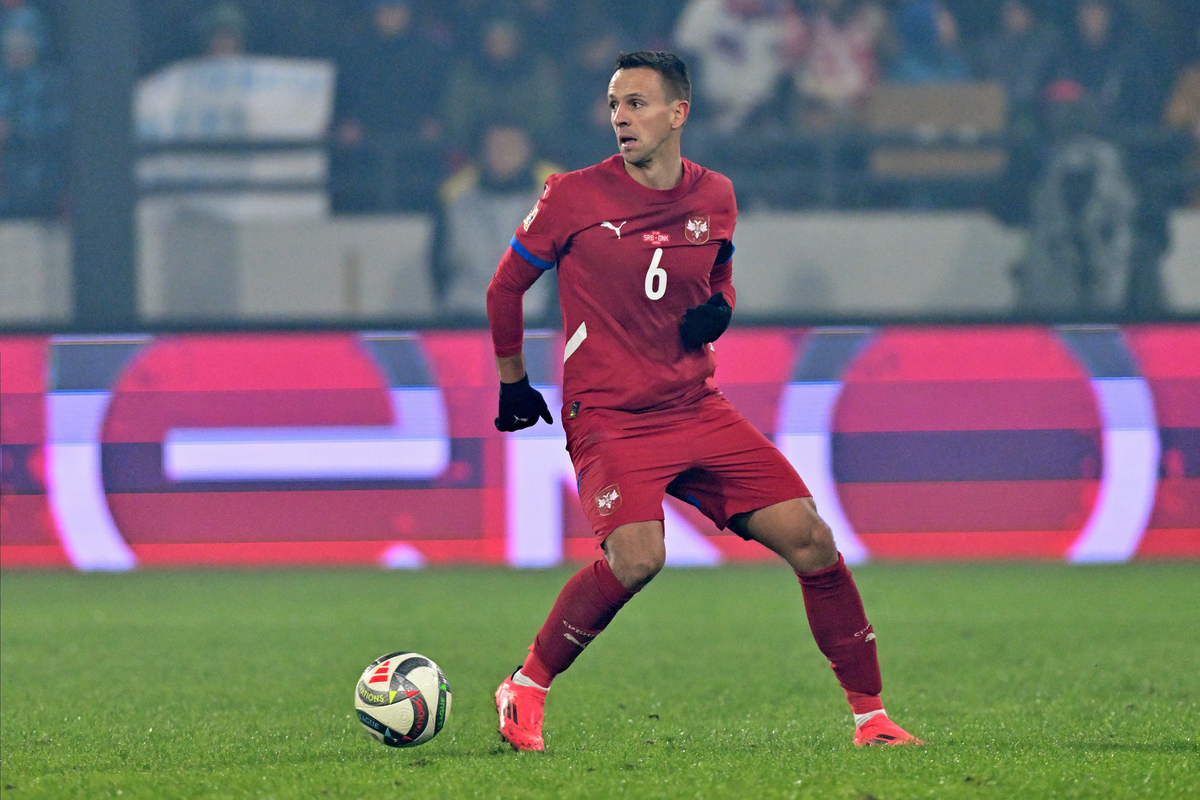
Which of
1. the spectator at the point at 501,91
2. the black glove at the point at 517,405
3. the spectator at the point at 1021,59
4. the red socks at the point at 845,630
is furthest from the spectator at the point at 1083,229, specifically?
the black glove at the point at 517,405

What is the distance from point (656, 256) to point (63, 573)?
16.4ft

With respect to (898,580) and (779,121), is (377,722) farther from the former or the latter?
(779,121)

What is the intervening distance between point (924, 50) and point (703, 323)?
711 cm

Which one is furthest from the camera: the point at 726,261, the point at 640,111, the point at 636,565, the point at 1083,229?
the point at 1083,229

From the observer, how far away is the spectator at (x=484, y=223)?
9.34 metres

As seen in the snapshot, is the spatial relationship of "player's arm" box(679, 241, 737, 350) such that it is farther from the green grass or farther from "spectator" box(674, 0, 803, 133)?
"spectator" box(674, 0, 803, 133)

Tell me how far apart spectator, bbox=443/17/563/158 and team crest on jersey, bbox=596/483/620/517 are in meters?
6.47

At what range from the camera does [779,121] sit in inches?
403

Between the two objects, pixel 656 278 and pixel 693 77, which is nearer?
pixel 656 278

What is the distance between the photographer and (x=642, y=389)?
3.90 m

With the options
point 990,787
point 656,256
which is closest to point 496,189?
point 656,256

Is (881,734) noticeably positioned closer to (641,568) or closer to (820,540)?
(820,540)

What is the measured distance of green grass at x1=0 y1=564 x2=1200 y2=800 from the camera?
3.41m

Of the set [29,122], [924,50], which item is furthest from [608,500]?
[29,122]
